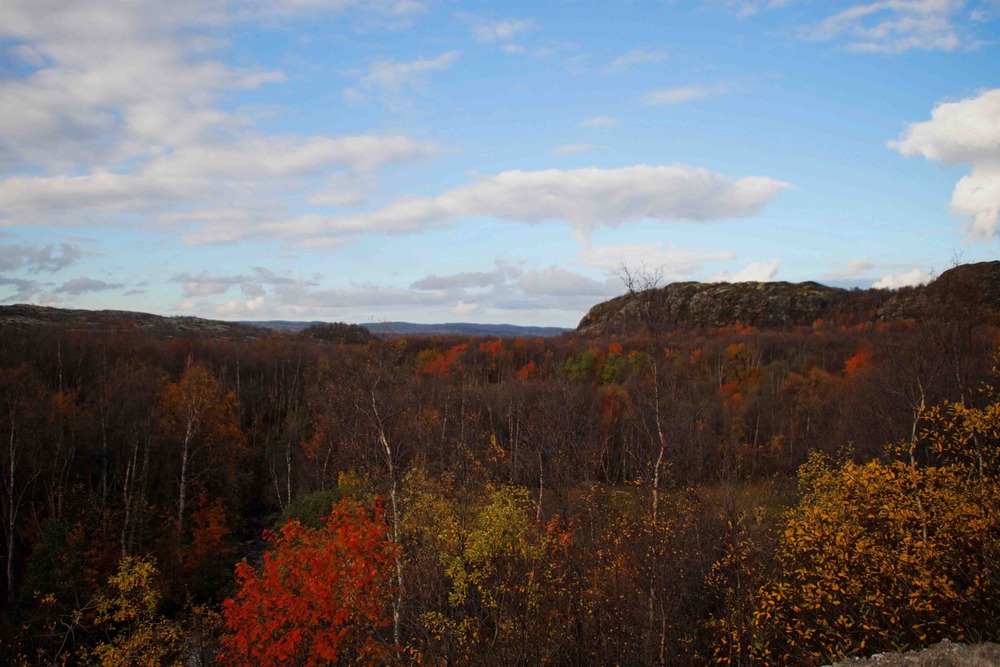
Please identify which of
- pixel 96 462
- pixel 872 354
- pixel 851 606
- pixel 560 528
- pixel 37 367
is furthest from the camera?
pixel 872 354

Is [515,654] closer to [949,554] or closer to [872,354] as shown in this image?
[949,554]

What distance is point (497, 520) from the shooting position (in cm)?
2328

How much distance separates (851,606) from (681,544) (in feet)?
26.4

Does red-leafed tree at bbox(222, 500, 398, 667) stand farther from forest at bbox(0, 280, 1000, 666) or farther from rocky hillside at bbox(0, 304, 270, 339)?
rocky hillside at bbox(0, 304, 270, 339)

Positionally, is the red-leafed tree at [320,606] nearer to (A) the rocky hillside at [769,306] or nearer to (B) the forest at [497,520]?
(B) the forest at [497,520]

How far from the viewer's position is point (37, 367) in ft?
205

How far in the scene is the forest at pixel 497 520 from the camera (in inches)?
591

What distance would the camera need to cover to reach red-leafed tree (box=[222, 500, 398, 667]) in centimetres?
2159

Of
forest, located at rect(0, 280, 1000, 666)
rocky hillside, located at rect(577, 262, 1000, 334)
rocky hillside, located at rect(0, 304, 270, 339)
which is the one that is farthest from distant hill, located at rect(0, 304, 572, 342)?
rocky hillside, located at rect(577, 262, 1000, 334)

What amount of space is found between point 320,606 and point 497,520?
7861mm

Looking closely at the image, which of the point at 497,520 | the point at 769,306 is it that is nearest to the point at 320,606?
the point at 497,520

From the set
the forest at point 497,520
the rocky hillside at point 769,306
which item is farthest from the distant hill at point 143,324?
the rocky hillside at point 769,306

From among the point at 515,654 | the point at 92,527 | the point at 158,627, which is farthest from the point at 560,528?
the point at 92,527

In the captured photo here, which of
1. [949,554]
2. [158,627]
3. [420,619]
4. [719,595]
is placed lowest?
[158,627]
